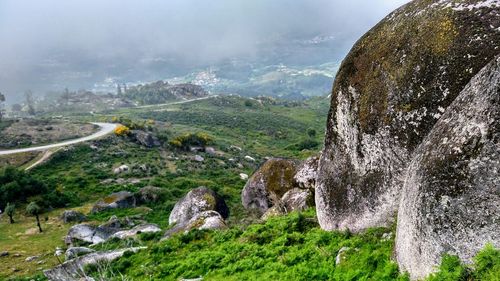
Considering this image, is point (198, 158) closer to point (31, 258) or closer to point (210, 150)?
point (210, 150)

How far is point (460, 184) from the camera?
9.55 meters

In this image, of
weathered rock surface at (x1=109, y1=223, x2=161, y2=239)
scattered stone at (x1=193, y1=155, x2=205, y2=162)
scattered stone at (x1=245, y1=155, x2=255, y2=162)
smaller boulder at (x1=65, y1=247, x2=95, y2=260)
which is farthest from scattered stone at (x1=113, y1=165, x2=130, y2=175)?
smaller boulder at (x1=65, y1=247, x2=95, y2=260)

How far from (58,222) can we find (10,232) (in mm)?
4853

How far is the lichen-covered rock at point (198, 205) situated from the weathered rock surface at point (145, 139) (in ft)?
205

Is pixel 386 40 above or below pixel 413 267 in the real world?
above

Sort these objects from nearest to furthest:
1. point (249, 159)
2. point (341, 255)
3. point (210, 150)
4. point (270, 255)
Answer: point (341, 255) → point (270, 255) → point (249, 159) → point (210, 150)

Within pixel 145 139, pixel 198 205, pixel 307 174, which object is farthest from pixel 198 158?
pixel 307 174

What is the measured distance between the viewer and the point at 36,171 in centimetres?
7056

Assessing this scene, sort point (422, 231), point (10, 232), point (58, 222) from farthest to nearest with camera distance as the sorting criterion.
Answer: point (58, 222) → point (10, 232) → point (422, 231)

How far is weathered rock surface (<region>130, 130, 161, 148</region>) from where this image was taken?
97500mm

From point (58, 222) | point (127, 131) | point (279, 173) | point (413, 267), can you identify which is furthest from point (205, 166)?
point (413, 267)

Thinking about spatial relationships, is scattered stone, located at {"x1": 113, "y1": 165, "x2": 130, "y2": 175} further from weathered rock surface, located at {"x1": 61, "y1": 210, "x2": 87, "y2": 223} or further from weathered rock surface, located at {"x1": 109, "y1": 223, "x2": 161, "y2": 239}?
weathered rock surface, located at {"x1": 109, "y1": 223, "x2": 161, "y2": 239}

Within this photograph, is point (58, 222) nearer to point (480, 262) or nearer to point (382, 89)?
point (382, 89)

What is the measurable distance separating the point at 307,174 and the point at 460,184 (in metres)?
18.0
